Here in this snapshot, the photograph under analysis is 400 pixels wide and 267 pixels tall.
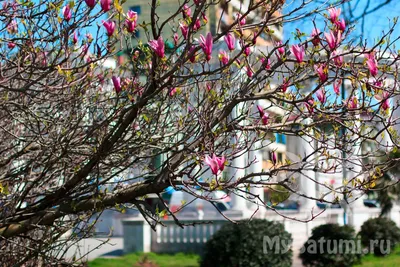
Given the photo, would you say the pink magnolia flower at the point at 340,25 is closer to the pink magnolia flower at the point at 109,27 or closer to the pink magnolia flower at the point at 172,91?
the pink magnolia flower at the point at 172,91

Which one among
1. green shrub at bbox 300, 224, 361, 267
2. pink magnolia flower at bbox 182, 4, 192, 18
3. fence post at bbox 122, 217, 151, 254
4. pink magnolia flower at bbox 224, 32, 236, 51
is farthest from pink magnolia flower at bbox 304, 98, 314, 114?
fence post at bbox 122, 217, 151, 254

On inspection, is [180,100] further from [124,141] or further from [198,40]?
[198,40]

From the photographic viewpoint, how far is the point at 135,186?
4359 mm


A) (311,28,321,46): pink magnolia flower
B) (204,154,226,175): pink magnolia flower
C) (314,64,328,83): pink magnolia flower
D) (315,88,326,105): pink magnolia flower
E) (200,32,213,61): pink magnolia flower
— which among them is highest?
(311,28,321,46): pink magnolia flower

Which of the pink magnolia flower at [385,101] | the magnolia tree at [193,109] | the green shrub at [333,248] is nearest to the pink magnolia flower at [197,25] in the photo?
the magnolia tree at [193,109]

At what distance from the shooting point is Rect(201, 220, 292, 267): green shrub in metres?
13.1

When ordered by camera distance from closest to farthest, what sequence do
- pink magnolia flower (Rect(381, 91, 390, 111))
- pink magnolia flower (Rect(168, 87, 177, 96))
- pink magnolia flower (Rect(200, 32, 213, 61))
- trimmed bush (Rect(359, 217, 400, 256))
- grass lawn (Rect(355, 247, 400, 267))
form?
pink magnolia flower (Rect(200, 32, 213, 61)) < pink magnolia flower (Rect(381, 91, 390, 111)) < pink magnolia flower (Rect(168, 87, 177, 96)) < grass lawn (Rect(355, 247, 400, 267)) < trimmed bush (Rect(359, 217, 400, 256))

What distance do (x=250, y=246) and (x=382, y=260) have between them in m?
3.73

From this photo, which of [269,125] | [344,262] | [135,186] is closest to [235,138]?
[269,125]

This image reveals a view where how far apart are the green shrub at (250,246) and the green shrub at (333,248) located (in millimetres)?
938

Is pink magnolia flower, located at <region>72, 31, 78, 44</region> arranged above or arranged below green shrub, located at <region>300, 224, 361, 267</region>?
above

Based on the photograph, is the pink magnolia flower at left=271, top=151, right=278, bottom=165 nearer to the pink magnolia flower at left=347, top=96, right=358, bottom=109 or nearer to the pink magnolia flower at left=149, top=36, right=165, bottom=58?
the pink magnolia flower at left=347, top=96, right=358, bottom=109

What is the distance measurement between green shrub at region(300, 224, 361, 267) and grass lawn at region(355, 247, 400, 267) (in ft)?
1.01

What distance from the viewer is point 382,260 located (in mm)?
15180
